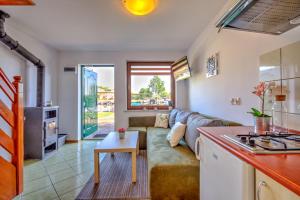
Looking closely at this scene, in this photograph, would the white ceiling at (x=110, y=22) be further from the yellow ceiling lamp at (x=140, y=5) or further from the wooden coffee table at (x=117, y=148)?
the wooden coffee table at (x=117, y=148)

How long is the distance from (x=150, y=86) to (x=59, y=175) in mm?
3127

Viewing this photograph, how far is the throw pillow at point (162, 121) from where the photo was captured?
4.41m

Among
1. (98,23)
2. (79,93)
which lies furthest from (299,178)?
(79,93)

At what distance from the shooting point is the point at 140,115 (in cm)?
496

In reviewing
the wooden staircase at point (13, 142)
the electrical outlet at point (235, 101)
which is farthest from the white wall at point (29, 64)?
the electrical outlet at point (235, 101)

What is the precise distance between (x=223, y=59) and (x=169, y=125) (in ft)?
7.03

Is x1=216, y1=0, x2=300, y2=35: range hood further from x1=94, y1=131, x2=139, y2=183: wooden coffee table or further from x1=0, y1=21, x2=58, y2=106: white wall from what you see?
x1=0, y1=21, x2=58, y2=106: white wall

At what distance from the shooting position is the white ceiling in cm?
255

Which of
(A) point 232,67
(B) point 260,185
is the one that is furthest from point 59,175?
(A) point 232,67

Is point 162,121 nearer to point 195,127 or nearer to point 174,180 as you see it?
point 195,127

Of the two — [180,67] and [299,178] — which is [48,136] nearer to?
[180,67]

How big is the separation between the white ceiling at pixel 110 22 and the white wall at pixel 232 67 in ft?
1.14

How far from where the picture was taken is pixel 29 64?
3820mm

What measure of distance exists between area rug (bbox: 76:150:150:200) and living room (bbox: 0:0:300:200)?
0.02 metres
